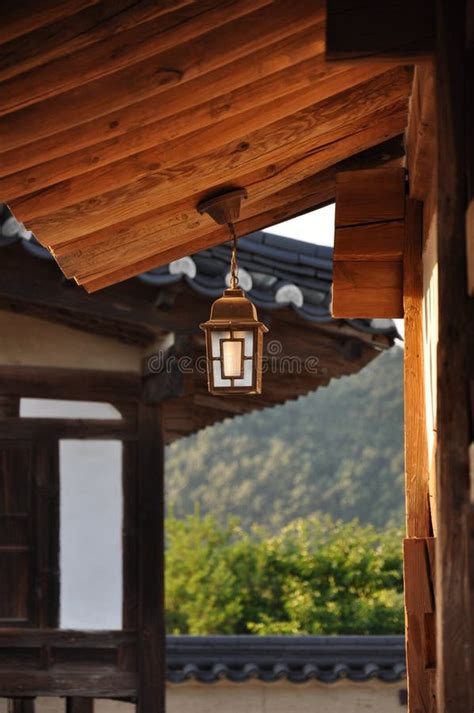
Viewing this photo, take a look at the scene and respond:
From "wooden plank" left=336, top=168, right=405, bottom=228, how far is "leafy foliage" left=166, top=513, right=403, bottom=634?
1222 cm

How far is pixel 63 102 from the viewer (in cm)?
410

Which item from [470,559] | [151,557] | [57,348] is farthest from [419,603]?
[57,348]

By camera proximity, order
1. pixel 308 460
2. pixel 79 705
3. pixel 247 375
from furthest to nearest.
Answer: pixel 308 460 < pixel 79 705 < pixel 247 375

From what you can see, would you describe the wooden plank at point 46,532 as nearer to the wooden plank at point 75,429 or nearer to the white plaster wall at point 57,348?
the wooden plank at point 75,429

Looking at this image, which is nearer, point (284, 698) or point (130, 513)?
point (130, 513)

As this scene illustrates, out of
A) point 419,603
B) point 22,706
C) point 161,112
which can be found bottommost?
point 22,706

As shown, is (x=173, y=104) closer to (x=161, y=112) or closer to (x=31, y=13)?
(x=161, y=112)

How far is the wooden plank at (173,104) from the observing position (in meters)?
4.17

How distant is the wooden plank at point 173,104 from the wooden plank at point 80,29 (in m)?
0.52

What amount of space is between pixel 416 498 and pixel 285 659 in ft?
26.2

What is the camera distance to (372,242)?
203 inches

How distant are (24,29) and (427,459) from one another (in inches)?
91.9

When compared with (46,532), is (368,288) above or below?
above

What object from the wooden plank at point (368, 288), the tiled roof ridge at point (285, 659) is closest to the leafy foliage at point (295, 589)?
the tiled roof ridge at point (285, 659)
